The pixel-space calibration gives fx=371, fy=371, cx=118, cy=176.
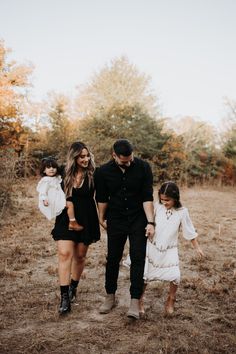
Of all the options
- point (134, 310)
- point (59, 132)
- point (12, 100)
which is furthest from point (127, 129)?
point (134, 310)

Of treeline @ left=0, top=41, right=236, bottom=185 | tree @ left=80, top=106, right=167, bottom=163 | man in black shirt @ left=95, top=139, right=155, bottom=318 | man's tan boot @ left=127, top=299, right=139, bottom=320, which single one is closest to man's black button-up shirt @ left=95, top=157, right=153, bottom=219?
man in black shirt @ left=95, top=139, right=155, bottom=318

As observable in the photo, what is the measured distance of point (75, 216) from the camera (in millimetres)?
4191

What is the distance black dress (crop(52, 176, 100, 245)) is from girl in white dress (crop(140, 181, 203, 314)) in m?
0.72

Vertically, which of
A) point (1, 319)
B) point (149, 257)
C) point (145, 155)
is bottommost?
point (1, 319)

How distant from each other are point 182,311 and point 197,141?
84.7 ft

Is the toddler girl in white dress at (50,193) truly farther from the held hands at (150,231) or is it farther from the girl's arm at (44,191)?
the held hands at (150,231)

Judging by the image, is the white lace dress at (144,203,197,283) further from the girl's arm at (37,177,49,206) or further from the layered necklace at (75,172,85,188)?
the girl's arm at (37,177,49,206)

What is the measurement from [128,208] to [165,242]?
55 cm

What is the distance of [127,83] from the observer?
2748 cm

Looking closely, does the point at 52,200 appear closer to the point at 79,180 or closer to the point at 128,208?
the point at 79,180

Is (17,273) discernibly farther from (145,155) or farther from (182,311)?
(145,155)

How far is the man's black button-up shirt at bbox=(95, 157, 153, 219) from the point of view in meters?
4.06

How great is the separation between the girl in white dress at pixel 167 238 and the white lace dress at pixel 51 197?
3.53 feet

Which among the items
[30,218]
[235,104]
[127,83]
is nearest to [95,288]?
[30,218]
